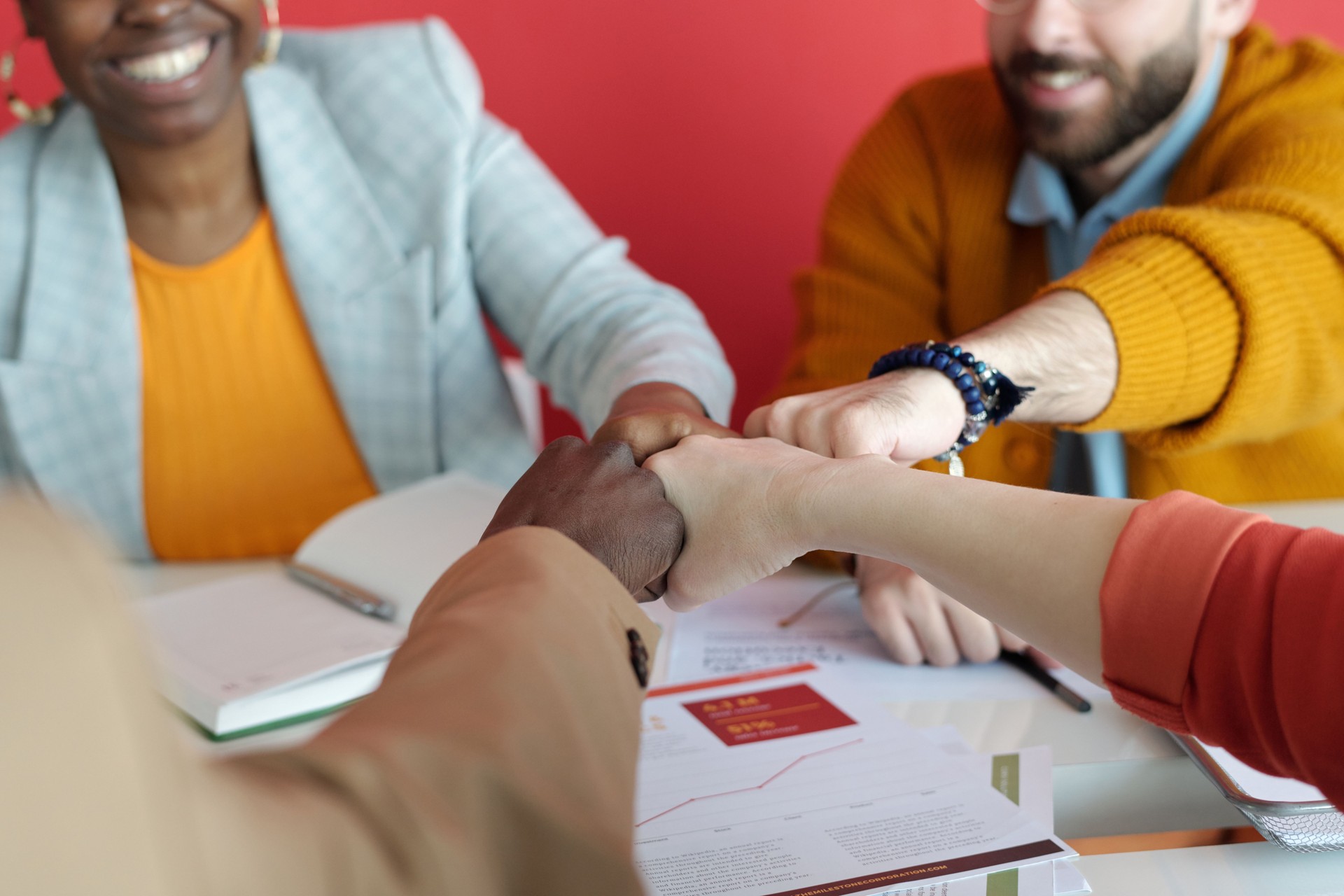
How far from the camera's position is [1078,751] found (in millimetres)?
821

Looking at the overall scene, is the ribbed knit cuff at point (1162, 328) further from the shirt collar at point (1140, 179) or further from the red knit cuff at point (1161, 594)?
the red knit cuff at point (1161, 594)

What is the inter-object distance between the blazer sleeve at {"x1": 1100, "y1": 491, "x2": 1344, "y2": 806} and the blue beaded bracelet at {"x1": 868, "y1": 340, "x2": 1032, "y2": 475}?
0.39 m

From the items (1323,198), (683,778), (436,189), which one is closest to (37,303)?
(436,189)

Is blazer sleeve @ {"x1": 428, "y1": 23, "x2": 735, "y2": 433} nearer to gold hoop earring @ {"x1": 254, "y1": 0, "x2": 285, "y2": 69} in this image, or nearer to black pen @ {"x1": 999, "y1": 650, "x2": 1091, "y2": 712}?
gold hoop earring @ {"x1": 254, "y1": 0, "x2": 285, "y2": 69}

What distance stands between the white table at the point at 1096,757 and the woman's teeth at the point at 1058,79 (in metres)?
0.88

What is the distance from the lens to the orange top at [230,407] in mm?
1513

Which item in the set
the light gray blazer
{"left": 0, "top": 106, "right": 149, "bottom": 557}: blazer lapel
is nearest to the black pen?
the light gray blazer

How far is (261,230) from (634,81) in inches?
35.9

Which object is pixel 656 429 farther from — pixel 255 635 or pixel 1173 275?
pixel 1173 275

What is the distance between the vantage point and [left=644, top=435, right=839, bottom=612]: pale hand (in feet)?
2.52

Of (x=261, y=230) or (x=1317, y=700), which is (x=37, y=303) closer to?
(x=261, y=230)

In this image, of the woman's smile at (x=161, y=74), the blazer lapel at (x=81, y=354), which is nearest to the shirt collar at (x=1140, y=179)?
the woman's smile at (x=161, y=74)

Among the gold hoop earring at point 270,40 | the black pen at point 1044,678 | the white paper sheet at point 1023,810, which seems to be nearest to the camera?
the white paper sheet at point 1023,810

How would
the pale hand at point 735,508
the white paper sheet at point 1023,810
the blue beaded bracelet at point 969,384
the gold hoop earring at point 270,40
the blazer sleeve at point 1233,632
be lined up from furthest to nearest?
the gold hoop earring at point 270,40, the blue beaded bracelet at point 969,384, the pale hand at point 735,508, the white paper sheet at point 1023,810, the blazer sleeve at point 1233,632
